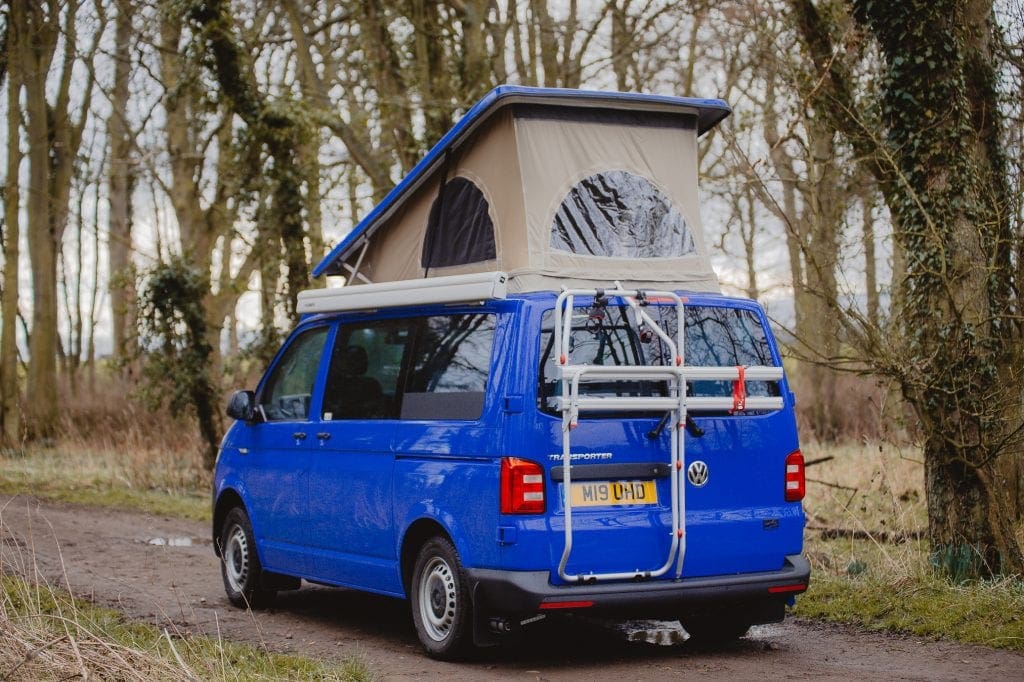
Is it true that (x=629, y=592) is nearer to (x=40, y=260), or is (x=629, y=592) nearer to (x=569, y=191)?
(x=569, y=191)

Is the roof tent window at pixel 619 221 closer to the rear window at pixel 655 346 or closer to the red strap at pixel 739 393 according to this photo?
the rear window at pixel 655 346

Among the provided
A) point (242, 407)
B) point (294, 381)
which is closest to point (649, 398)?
point (294, 381)

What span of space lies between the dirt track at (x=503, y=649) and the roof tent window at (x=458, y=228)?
2.40 m

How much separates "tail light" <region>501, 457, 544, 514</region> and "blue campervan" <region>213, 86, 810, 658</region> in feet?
0.04

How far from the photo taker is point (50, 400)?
24.8 meters

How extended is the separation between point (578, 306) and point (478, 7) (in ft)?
45.4

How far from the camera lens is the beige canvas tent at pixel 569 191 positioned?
782 centimetres

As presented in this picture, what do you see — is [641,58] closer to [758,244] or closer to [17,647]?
[758,244]

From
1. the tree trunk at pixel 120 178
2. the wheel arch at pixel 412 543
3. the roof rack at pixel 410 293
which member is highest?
the tree trunk at pixel 120 178

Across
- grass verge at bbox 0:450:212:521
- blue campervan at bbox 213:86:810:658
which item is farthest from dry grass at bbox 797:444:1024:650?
grass verge at bbox 0:450:212:521

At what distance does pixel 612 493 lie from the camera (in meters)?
6.74

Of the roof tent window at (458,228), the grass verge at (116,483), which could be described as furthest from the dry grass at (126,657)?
the grass verge at (116,483)

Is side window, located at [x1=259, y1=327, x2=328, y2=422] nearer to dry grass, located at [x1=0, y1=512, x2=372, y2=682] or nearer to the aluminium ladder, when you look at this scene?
dry grass, located at [x1=0, y1=512, x2=372, y2=682]

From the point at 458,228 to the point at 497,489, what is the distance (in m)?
2.46
